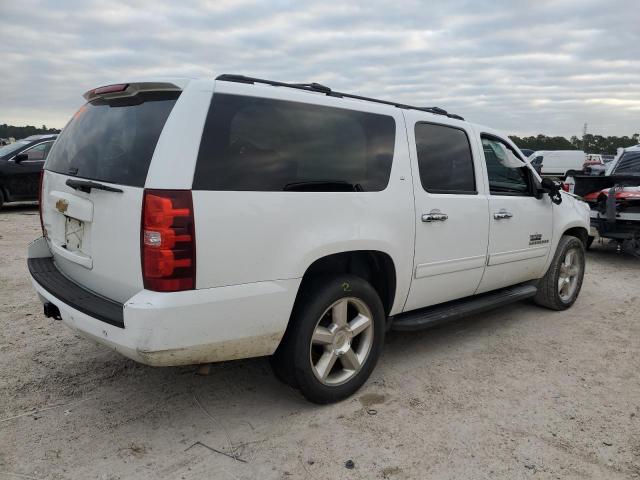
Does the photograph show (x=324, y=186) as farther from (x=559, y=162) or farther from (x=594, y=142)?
(x=594, y=142)

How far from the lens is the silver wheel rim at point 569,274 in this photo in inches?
206

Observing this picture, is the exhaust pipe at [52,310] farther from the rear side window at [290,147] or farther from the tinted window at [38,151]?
the tinted window at [38,151]

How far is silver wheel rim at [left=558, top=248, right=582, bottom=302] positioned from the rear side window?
2.91 m

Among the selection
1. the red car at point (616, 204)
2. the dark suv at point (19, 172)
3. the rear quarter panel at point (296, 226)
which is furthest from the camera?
the dark suv at point (19, 172)

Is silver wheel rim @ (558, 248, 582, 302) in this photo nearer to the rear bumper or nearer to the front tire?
the front tire

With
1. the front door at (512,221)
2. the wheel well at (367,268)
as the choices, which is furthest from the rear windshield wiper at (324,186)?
the front door at (512,221)

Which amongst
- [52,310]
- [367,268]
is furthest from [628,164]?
[52,310]

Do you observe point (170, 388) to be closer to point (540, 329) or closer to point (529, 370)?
point (529, 370)

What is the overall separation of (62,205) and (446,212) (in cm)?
248

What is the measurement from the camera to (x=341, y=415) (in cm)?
302

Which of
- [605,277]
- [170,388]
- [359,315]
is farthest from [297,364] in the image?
[605,277]

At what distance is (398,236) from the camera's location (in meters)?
3.29

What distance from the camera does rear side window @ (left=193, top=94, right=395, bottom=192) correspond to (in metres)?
2.52

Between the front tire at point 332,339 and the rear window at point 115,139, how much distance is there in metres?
1.15
